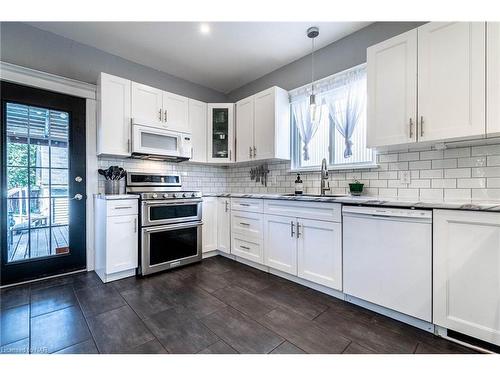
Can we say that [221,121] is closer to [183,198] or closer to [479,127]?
[183,198]

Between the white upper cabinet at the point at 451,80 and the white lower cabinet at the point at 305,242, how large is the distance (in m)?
0.97

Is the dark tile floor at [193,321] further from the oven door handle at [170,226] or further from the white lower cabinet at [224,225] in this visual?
the white lower cabinet at [224,225]

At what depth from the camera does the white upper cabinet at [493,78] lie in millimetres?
1470

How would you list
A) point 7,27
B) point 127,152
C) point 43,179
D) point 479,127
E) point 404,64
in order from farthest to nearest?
point 127,152 < point 43,179 < point 7,27 < point 404,64 < point 479,127

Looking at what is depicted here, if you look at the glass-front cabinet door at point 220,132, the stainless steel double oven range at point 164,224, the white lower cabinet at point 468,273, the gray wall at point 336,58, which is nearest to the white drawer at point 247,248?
the stainless steel double oven range at point 164,224

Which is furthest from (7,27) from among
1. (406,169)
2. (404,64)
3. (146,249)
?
(406,169)

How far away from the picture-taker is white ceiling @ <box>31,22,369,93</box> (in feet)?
8.05

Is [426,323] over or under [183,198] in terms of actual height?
under

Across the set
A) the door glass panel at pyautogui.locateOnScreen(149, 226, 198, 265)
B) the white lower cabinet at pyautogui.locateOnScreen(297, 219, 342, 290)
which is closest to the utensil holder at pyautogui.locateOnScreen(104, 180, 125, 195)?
the door glass panel at pyautogui.locateOnScreen(149, 226, 198, 265)

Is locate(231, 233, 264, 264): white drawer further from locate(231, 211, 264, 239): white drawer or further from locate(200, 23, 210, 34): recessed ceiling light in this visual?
locate(200, 23, 210, 34): recessed ceiling light

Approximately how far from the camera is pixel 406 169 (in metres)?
2.12

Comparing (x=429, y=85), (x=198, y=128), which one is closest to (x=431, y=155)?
(x=429, y=85)

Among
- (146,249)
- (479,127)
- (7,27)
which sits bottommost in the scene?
(146,249)
